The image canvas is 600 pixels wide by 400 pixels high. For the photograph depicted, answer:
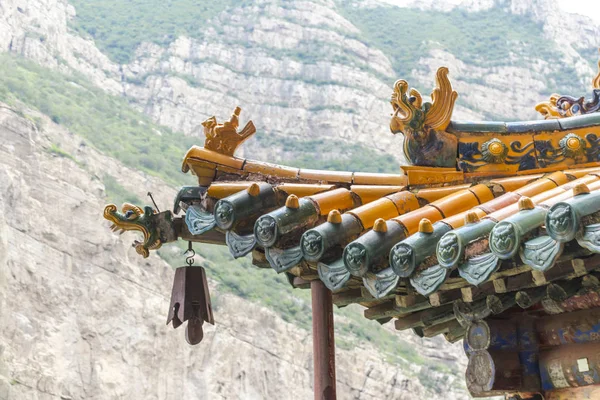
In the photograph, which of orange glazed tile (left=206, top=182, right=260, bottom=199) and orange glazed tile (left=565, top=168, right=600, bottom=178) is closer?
orange glazed tile (left=565, top=168, right=600, bottom=178)

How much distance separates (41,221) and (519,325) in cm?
3271

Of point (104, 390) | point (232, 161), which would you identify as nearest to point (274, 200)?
point (232, 161)

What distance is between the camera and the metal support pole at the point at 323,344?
4.23m

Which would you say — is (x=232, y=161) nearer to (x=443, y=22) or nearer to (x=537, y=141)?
(x=537, y=141)

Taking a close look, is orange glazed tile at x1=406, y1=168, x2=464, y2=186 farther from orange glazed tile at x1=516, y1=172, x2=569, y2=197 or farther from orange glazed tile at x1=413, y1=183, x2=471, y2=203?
orange glazed tile at x1=516, y1=172, x2=569, y2=197

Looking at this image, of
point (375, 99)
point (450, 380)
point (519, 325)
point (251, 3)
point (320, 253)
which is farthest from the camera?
point (251, 3)

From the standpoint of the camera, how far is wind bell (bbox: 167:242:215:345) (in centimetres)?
457

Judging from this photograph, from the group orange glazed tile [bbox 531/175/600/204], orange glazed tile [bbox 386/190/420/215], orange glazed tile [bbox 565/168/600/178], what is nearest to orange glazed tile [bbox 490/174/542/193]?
orange glazed tile [bbox 565/168/600/178]

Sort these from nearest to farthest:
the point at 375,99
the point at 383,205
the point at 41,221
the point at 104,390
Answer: the point at 383,205 < the point at 104,390 < the point at 41,221 < the point at 375,99

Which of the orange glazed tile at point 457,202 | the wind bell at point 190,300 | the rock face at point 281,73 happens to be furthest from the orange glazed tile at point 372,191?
the rock face at point 281,73

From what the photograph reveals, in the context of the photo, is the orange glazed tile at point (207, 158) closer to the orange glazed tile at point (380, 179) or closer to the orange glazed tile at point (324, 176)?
the orange glazed tile at point (324, 176)

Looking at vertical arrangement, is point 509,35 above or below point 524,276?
above

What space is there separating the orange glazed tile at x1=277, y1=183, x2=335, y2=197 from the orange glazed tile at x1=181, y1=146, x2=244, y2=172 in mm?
249

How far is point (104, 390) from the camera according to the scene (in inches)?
1248
